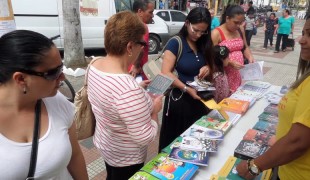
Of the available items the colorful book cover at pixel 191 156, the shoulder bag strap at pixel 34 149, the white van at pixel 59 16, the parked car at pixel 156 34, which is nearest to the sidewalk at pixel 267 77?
the colorful book cover at pixel 191 156

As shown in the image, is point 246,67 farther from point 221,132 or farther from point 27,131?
point 27,131

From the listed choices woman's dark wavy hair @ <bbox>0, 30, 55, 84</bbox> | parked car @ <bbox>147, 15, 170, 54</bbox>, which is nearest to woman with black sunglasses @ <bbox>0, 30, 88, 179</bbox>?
woman's dark wavy hair @ <bbox>0, 30, 55, 84</bbox>

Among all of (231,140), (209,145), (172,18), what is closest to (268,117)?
(231,140)

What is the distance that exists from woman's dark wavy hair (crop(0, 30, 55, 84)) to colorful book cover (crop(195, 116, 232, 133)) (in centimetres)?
122

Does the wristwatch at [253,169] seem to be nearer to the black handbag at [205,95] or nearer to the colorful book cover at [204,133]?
the colorful book cover at [204,133]

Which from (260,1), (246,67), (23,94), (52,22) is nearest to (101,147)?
(23,94)

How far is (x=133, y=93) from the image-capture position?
1.33m

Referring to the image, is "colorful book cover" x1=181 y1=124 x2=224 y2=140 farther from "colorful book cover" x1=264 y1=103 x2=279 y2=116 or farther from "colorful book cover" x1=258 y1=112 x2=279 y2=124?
"colorful book cover" x1=264 y1=103 x2=279 y2=116

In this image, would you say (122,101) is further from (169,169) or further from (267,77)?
(267,77)

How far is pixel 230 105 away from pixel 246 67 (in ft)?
2.02

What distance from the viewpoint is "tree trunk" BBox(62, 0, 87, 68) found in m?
5.88

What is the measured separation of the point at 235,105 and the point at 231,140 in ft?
1.74

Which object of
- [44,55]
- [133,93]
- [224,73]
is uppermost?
[44,55]

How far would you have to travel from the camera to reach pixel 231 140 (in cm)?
181
